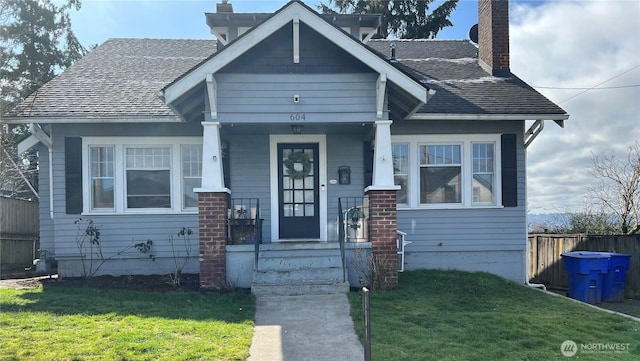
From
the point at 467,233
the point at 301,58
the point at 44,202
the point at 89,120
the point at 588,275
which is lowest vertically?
the point at 588,275

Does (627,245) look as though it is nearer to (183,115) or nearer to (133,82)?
(183,115)

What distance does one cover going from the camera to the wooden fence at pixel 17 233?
39.2ft

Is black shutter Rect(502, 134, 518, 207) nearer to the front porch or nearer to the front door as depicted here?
the front porch

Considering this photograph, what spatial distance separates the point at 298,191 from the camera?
31.7ft

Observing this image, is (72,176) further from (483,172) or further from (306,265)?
(483,172)

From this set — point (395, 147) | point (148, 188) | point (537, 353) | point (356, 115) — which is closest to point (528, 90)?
point (395, 147)

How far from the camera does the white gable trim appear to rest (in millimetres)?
7246

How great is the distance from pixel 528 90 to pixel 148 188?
27.3ft

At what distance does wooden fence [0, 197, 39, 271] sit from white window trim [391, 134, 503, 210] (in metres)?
10.2

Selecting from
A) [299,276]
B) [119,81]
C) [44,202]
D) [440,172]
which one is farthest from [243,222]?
[119,81]

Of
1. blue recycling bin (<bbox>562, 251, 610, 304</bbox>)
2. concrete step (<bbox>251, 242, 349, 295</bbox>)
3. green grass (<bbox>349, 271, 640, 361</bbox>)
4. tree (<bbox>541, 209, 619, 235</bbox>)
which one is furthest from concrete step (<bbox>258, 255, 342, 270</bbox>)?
tree (<bbox>541, 209, 619, 235</bbox>)

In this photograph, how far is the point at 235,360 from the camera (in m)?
4.62

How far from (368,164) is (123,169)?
16.3 feet

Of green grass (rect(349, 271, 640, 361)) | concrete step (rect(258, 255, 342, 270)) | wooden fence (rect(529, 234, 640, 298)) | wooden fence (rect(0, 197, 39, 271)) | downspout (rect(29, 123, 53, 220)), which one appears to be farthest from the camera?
wooden fence (rect(0, 197, 39, 271))
